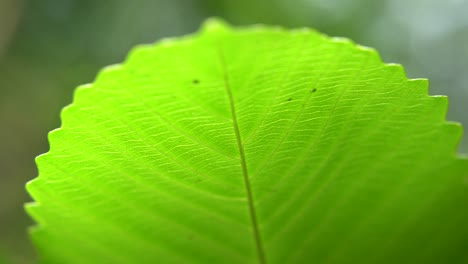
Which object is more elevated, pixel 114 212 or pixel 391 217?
pixel 114 212

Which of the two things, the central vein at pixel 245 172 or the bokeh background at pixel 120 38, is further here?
the bokeh background at pixel 120 38

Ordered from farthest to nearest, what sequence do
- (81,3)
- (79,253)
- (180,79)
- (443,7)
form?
(443,7) → (81,3) → (79,253) → (180,79)

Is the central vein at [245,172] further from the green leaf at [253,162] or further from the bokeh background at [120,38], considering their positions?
the bokeh background at [120,38]

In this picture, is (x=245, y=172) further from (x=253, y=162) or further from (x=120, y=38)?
(x=120, y=38)

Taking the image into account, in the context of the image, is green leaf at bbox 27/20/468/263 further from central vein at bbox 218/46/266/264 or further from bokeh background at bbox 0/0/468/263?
bokeh background at bbox 0/0/468/263

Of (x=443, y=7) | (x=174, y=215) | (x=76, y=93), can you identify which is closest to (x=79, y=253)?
(x=174, y=215)

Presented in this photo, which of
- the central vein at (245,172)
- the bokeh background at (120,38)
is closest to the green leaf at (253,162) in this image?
the central vein at (245,172)

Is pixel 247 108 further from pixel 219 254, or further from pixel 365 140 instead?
pixel 219 254
